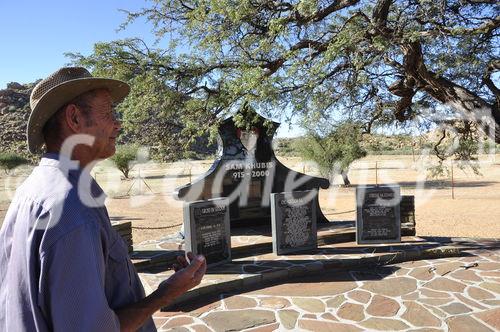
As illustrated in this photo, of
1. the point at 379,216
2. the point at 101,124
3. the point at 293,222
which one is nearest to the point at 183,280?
the point at 101,124

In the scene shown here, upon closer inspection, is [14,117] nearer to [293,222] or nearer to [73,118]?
[293,222]

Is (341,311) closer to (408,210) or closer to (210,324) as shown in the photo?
(210,324)

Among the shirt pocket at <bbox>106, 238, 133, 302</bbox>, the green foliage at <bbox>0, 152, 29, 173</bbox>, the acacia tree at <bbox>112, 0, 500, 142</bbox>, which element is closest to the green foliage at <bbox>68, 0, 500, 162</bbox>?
the acacia tree at <bbox>112, 0, 500, 142</bbox>

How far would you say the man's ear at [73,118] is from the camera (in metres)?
1.64

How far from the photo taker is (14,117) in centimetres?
7500

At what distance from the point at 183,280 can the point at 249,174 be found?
811 cm

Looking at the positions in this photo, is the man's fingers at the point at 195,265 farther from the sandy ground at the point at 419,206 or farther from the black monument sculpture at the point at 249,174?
the sandy ground at the point at 419,206

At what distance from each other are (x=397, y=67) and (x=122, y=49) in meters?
5.25

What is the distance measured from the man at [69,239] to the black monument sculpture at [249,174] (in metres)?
7.38

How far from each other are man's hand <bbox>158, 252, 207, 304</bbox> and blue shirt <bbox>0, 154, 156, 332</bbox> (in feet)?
0.93

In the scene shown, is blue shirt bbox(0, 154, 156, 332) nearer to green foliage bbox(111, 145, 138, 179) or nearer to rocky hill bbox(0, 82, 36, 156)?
green foliage bbox(111, 145, 138, 179)

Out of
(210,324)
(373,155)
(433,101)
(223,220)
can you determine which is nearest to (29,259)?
(210,324)

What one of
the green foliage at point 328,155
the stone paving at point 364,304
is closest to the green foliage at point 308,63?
the stone paving at point 364,304

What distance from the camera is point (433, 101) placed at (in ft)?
31.1
